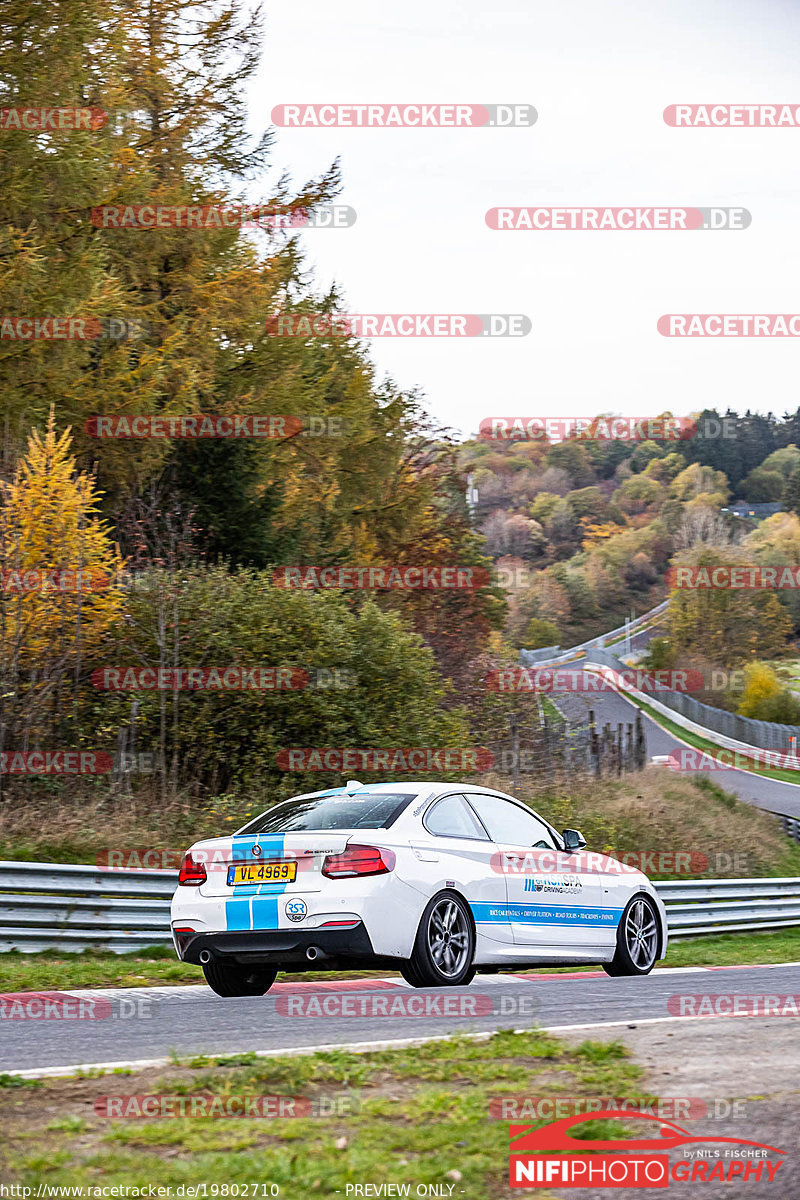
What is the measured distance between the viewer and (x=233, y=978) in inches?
372

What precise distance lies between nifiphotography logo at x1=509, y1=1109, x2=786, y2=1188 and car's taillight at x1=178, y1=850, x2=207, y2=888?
4673 mm

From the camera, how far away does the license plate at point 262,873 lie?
8727mm

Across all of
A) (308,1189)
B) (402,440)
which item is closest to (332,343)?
(402,440)

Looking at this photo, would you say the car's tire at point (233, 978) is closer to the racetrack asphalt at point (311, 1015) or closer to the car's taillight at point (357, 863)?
the racetrack asphalt at point (311, 1015)

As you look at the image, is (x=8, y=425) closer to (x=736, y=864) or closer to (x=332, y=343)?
(x=332, y=343)

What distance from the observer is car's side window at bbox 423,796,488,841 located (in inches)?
373

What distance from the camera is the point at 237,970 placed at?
943 centimetres

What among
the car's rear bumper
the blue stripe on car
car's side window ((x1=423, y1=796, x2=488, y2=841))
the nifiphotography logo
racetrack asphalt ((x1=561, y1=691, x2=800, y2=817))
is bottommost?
racetrack asphalt ((x1=561, y1=691, x2=800, y2=817))

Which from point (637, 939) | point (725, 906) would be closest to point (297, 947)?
point (637, 939)

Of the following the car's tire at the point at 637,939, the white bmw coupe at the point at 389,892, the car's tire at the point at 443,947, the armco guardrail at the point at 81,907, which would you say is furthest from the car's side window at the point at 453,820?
the armco guardrail at the point at 81,907

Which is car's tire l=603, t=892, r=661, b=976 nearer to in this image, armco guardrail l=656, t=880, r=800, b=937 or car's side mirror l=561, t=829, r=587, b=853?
car's side mirror l=561, t=829, r=587, b=853

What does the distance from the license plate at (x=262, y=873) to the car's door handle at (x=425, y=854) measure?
0.85m

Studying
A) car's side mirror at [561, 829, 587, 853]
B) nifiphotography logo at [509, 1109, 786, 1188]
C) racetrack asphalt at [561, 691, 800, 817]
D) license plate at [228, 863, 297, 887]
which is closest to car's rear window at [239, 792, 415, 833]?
license plate at [228, 863, 297, 887]

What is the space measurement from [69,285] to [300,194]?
12755 mm
